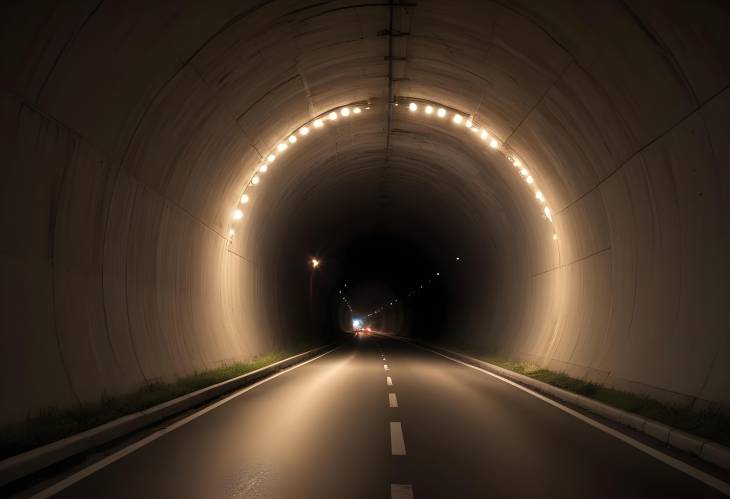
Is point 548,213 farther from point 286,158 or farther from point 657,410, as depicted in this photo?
point 657,410

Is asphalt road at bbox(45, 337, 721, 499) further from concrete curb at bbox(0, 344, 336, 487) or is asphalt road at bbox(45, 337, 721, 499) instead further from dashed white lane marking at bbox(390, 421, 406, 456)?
concrete curb at bbox(0, 344, 336, 487)

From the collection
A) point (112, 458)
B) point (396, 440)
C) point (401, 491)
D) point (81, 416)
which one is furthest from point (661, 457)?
point (81, 416)

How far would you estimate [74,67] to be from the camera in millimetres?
7801

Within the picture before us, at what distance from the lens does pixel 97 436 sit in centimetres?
738

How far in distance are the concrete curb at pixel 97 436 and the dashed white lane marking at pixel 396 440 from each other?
11.3ft

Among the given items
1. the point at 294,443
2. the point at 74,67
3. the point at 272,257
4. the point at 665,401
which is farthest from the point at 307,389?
the point at 272,257

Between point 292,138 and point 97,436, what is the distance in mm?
11334

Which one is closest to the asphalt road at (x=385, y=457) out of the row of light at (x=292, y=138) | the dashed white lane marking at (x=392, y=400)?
the dashed white lane marking at (x=392, y=400)

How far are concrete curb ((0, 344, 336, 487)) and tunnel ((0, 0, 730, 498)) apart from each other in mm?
835

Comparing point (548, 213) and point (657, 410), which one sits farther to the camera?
point (548, 213)

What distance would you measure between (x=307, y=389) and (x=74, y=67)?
8589 mm

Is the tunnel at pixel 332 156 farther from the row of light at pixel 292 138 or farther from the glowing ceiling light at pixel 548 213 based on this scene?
the glowing ceiling light at pixel 548 213

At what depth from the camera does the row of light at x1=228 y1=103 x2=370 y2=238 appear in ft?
55.7

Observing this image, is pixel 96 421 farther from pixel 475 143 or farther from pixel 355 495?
pixel 475 143
